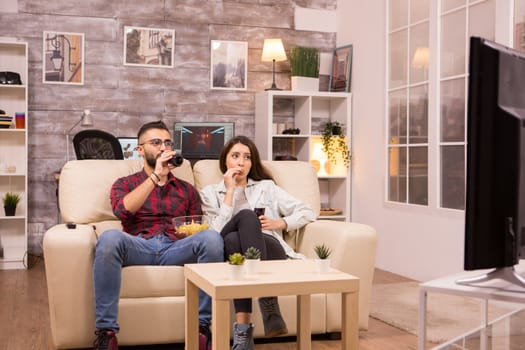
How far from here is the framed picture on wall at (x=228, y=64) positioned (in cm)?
650

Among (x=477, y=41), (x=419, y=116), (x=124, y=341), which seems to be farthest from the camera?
(x=419, y=116)

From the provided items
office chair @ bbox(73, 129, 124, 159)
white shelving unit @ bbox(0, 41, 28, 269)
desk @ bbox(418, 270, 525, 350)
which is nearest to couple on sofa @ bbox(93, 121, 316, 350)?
desk @ bbox(418, 270, 525, 350)

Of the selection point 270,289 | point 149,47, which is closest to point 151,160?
point 270,289

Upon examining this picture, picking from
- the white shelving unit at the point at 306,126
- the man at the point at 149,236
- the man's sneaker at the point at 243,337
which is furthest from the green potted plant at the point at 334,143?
the man's sneaker at the point at 243,337

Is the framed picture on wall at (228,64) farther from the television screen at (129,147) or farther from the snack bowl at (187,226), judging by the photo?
the snack bowl at (187,226)

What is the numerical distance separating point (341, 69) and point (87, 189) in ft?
11.6

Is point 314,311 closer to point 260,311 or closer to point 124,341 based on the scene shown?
point 260,311

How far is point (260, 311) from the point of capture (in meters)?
3.26

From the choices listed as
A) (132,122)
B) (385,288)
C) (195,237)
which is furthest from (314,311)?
(132,122)

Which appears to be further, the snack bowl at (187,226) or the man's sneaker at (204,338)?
the snack bowl at (187,226)

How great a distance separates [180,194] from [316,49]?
11.0 feet

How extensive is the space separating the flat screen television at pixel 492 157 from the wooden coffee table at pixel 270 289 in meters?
1.04

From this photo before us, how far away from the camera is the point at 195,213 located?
3.58 m

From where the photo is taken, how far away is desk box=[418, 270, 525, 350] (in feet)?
5.03
